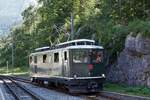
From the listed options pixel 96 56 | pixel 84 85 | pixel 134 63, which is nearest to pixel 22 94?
pixel 84 85

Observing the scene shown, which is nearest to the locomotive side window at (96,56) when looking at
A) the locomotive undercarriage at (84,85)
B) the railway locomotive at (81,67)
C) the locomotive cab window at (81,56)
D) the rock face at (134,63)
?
the railway locomotive at (81,67)

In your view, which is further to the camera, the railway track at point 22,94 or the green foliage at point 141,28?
the green foliage at point 141,28

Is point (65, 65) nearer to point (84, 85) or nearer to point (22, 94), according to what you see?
point (84, 85)

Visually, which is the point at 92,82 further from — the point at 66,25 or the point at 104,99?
the point at 66,25

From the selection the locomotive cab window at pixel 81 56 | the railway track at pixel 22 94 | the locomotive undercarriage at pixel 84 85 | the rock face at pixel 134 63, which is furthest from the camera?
the locomotive cab window at pixel 81 56

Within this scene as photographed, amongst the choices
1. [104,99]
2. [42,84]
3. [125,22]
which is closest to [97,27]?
[125,22]

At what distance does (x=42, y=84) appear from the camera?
1375 inches

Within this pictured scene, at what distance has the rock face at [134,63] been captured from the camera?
23.1 m

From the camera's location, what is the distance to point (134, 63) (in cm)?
2458

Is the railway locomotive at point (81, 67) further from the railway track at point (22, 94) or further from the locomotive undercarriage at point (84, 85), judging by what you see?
the railway track at point (22, 94)

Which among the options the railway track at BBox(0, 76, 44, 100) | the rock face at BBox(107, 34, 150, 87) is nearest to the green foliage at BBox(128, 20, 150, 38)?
the rock face at BBox(107, 34, 150, 87)

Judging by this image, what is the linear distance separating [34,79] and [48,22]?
1641 centimetres

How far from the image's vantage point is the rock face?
23.1 m

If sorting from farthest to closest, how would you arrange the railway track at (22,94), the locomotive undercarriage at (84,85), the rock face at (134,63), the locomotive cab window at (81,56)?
the locomotive cab window at (81,56), the locomotive undercarriage at (84,85), the rock face at (134,63), the railway track at (22,94)
